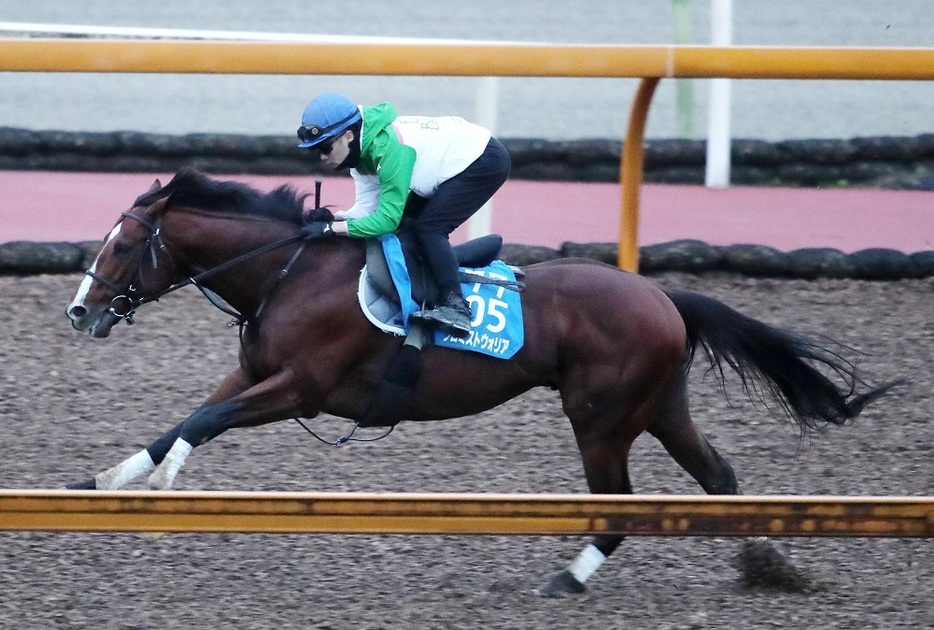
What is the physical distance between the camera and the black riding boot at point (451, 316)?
4.96 meters

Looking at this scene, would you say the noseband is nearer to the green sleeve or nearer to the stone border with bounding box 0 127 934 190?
the green sleeve

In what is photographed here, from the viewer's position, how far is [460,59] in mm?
7059

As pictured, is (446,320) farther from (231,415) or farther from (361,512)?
(361,512)

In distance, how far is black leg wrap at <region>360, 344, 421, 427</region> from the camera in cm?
504

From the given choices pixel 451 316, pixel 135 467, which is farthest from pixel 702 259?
pixel 135 467

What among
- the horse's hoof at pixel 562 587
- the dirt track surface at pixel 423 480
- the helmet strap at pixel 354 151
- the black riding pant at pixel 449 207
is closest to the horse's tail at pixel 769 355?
the dirt track surface at pixel 423 480

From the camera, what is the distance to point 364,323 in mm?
5062

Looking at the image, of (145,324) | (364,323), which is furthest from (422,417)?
(145,324)

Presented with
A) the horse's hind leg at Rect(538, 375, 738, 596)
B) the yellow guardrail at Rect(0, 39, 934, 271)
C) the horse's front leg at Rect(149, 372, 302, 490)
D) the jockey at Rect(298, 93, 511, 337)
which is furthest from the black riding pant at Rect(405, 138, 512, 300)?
the yellow guardrail at Rect(0, 39, 934, 271)

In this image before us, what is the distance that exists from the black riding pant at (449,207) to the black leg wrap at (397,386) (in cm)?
27

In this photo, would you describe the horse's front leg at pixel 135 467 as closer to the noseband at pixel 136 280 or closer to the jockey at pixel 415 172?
the noseband at pixel 136 280

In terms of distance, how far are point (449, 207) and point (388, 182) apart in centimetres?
30

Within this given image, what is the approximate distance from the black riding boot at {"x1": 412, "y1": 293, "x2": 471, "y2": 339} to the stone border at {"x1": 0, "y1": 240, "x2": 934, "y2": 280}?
3529 millimetres

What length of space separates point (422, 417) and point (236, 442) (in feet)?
5.63
